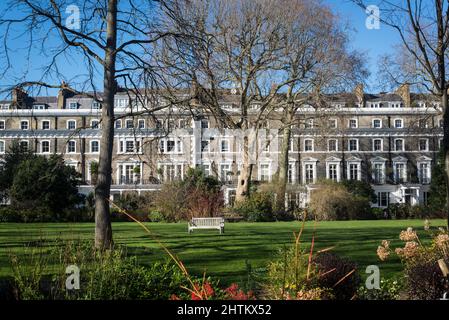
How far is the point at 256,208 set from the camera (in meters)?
35.5

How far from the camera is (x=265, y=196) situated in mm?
37062

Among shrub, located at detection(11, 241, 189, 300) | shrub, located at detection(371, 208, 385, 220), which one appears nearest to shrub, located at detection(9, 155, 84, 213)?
shrub, located at detection(371, 208, 385, 220)

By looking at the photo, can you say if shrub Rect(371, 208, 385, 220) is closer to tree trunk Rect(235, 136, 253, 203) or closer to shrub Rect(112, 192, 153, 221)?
tree trunk Rect(235, 136, 253, 203)

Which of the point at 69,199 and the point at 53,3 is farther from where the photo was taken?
the point at 69,199

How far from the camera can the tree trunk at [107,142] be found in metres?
12.2

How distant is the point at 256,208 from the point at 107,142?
23.8 metres

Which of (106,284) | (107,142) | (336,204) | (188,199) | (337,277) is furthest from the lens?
(336,204)

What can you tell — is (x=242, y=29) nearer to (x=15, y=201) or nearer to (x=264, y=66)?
(x=264, y=66)

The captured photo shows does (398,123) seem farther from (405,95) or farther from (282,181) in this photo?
(282,181)

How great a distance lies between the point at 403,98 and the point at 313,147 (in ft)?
49.5

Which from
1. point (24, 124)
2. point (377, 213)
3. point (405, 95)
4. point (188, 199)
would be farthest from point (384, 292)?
point (405, 95)

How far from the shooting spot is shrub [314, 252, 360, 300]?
6820 mm

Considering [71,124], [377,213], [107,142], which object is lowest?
[377,213]
